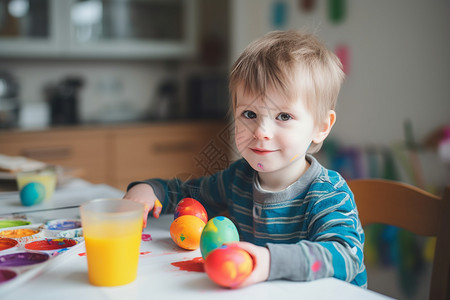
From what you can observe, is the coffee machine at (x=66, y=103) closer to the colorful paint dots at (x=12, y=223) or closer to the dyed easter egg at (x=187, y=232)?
the colorful paint dots at (x=12, y=223)

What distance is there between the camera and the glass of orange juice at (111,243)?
60 centimetres

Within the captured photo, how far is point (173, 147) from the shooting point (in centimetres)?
298

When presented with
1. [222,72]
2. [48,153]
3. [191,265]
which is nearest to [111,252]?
[191,265]

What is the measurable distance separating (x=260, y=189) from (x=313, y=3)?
1881 mm

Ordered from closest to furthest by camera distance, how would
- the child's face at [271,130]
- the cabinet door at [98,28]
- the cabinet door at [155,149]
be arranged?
1. the child's face at [271,130]
2. the cabinet door at [98,28]
3. the cabinet door at [155,149]

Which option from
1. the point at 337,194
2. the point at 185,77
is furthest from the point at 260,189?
the point at 185,77

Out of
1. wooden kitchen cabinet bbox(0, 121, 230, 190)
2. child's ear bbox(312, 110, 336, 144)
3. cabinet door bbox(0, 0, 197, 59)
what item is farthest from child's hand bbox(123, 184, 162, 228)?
cabinet door bbox(0, 0, 197, 59)

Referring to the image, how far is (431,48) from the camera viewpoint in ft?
6.25

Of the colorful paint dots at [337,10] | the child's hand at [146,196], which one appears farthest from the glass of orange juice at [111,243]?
the colorful paint dots at [337,10]

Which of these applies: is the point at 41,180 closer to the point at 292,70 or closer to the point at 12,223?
the point at 12,223

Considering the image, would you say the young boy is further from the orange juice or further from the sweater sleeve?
the orange juice

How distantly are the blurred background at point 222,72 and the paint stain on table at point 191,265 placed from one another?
3.60 feet

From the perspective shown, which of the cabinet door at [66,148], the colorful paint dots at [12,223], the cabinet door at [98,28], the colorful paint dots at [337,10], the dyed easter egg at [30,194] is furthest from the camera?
the cabinet door at [98,28]

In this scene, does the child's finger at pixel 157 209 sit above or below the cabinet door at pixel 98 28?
below
